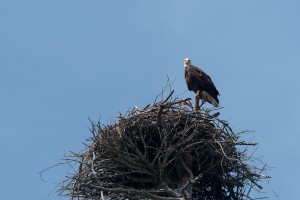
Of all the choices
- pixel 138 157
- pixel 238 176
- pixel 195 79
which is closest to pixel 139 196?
pixel 138 157

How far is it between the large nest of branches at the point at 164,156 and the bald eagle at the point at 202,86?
184 centimetres

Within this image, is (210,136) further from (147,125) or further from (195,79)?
(195,79)

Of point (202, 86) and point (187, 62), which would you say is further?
point (187, 62)

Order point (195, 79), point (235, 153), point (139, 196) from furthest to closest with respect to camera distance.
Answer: point (195, 79) < point (235, 153) < point (139, 196)

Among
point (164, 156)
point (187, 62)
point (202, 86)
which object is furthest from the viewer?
point (187, 62)

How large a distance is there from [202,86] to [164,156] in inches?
111

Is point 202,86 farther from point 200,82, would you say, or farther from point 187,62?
point 187,62

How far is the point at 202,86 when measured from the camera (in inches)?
631

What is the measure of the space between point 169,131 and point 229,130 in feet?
3.05

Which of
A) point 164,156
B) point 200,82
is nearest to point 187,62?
point 200,82

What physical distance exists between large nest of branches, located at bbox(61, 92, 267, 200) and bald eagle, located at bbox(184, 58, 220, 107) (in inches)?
72.4

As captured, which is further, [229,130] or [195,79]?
[195,79]

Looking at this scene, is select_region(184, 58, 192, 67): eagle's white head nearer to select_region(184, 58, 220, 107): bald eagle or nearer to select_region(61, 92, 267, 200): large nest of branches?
select_region(184, 58, 220, 107): bald eagle

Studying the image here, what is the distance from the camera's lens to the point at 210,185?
13984 millimetres
